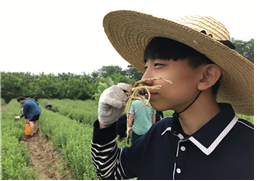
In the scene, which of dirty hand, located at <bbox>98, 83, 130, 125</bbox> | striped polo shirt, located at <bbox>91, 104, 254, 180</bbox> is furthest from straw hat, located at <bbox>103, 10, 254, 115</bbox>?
dirty hand, located at <bbox>98, 83, 130, 125</bbox>

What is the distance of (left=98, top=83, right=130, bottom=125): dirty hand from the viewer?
3.56 ft

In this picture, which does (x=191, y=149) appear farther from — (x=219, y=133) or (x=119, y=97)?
(x=119, y=97)

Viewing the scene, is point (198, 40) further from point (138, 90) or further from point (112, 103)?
point (112, 103)

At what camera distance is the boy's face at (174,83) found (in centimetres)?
85

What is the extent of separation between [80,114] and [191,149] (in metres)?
9.14

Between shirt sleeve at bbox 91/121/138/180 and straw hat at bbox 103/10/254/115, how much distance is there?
690mm

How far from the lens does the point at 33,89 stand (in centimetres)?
2880

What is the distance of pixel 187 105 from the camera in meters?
0.93

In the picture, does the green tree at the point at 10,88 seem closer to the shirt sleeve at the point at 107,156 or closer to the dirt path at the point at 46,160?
the dirt path at the point at 46,160

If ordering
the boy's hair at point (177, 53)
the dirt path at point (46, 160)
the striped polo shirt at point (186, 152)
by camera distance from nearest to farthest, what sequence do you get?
the striped polo shirt at point (186, 152) → the boy's hair at point (177, 53) → the dirt path at point (46, 160)

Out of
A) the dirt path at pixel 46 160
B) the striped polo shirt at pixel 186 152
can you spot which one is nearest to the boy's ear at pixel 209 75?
the striped polo shirt at pixel 186 152

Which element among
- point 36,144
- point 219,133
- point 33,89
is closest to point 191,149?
point 219,133

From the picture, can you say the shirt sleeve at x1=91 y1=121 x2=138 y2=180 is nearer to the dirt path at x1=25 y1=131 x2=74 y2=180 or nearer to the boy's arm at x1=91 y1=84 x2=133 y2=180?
the boy's arm at x1=91 y1=84 x2=133 y2=180

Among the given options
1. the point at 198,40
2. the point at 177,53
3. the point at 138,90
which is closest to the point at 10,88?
the point at 138,90
